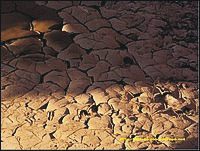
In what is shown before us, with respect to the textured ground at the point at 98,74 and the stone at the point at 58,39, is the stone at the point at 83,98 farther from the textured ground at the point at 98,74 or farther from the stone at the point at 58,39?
the stone at the point at 58,39

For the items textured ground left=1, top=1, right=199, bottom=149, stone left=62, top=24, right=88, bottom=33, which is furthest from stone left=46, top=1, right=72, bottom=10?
stone left=62, top=24, right=88, bottom=33

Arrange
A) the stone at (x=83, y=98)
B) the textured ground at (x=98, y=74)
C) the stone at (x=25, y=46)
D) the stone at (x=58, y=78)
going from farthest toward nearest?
the stone at (x=25, y=46) < the stone at (x=58, y=78) < the stone at (x=83, y=98) < the textured ground at (x=98, y=74)

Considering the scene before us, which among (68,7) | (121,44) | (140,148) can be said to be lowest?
(140,148)

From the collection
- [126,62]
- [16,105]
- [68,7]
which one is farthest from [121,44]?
[16,105]

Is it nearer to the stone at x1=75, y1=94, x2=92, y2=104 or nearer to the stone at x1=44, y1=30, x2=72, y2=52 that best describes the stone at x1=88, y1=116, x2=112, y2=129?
Result: the stone at x1=75, y1=94, x2=92, y2=104

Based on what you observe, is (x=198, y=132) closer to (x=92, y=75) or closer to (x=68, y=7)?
(x=92, y=75)

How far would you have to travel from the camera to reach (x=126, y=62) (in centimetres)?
262

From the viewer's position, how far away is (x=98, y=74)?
8.23ft

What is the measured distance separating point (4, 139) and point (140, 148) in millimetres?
685

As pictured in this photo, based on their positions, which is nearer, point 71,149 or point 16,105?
point 71,149

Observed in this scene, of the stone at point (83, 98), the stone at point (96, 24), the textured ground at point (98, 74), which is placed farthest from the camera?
the stone at point (96, 24)

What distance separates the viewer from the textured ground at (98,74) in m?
2.12

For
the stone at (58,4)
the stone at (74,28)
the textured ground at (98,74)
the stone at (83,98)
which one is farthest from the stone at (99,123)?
the stone at (58,4)

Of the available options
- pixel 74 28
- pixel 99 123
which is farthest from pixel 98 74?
pixel 74 28
